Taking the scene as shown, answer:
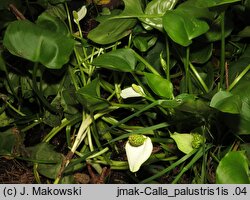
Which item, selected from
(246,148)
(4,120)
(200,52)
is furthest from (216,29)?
(4,120)

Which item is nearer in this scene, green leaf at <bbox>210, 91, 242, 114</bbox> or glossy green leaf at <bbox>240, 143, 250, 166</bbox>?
green leaf at <bbox>210, 91, 242, 114</bbox>

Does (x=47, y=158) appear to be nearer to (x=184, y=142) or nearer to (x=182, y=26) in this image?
(x=184, y=142)

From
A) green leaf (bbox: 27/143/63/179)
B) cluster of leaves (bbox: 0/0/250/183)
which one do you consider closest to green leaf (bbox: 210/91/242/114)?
cluster of leaves (bbox: 0/0/250/183)

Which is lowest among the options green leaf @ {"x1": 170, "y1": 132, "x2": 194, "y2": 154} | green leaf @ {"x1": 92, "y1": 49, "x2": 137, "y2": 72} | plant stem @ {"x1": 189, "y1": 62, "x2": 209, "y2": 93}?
green leaf @ {"x1": 170, "y1": 132, "x2": 194, "y2": 154}

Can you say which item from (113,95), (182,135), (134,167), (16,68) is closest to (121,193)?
(134,167)

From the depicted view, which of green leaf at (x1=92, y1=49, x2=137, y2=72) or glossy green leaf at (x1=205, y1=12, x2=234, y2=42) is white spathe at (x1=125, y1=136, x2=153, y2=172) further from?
glossy green leaf at (x1=205, y1=12, x2=234, y2=42)

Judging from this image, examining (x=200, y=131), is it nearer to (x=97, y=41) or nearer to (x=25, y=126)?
(x=97, y=41)
